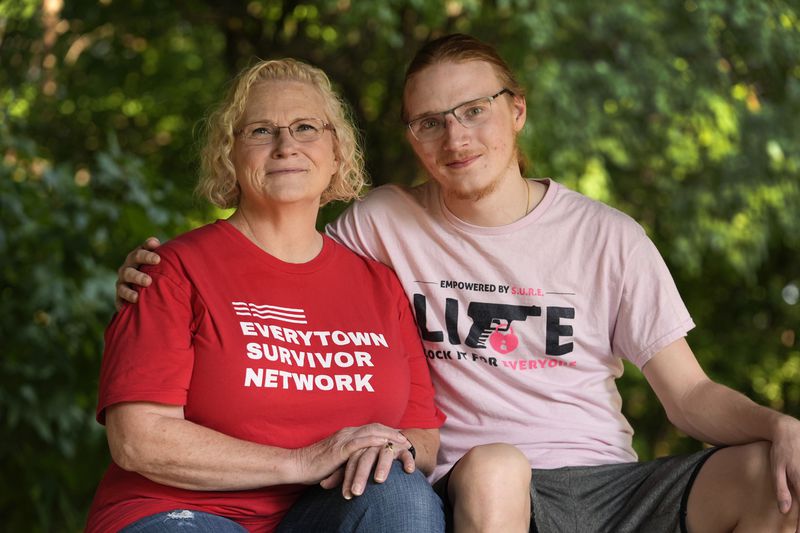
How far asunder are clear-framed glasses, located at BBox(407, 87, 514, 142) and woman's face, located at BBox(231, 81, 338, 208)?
25cm

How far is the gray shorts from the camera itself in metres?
2.21

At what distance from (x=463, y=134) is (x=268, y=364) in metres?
0.72

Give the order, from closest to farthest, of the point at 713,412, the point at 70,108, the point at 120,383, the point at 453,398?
1. the point at 120,383
2. the point at 713,412
3. the point at 453,398
4. the point at 70,108

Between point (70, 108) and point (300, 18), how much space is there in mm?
1607

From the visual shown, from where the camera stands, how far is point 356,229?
263 centimetres

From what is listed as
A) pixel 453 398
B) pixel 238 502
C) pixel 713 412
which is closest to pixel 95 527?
pixel 238 502

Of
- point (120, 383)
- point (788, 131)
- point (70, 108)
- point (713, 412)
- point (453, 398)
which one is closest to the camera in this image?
point (120, 383)

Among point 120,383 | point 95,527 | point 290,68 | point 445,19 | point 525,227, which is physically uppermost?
point 445,19

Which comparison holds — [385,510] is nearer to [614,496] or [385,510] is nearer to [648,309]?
[614,496]

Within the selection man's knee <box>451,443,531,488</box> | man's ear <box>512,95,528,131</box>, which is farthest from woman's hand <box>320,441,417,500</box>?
man's ear <box>512,95,528,131</box>

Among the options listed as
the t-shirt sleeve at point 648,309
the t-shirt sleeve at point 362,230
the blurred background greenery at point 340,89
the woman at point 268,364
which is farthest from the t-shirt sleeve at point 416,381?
the blurred background greenery at point 340,89

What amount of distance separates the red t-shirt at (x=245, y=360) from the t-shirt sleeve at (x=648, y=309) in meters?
0.52

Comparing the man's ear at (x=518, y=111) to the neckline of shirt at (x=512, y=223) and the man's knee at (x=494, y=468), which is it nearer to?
the neckline of shirt at (x=512, y=223)

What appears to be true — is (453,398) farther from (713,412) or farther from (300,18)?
(300,18)
